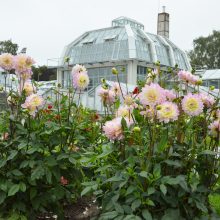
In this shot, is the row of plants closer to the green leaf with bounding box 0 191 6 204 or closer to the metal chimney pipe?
the green leaf with bounding box 0 191 6 204

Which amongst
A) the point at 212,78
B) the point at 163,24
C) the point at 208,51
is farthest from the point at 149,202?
the point at 208,51

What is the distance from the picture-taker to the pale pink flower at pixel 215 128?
2053 millimetres

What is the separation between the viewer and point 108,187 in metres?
2.21

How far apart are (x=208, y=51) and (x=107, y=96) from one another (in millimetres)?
33357

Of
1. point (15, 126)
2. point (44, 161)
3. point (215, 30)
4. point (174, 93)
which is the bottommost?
point (44, 161)

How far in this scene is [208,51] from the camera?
34469mm

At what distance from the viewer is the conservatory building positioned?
22.0 metres

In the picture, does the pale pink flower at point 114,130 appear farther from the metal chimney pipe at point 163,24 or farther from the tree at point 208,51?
the tree at point 208,51

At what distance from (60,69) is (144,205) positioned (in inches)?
929

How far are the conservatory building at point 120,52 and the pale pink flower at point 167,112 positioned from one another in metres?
18.7

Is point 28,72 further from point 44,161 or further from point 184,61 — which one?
point 184,61

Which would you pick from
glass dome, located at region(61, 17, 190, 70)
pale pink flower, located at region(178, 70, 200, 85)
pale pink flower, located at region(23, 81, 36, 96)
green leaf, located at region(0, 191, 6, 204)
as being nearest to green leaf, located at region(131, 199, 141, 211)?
pale pink flower, located at region(178, 70, 200, 85)

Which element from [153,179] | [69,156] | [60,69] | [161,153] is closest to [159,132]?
[161,153]

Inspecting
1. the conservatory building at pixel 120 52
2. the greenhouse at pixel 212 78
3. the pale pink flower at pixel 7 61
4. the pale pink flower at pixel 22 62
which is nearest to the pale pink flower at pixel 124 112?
the pale pink flower at pixel 22 62
